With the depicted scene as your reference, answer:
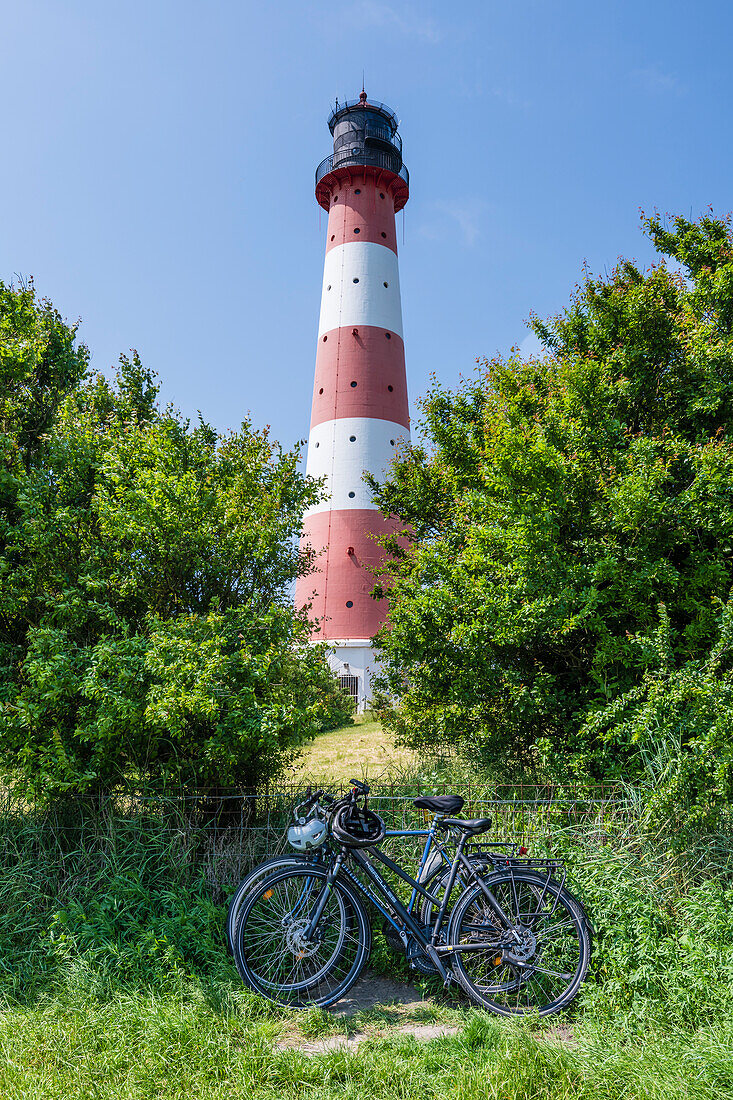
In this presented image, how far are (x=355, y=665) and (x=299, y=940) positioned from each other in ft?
53.8

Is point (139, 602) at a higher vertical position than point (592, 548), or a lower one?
lower

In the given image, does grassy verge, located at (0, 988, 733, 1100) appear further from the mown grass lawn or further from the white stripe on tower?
the white stripe on tower

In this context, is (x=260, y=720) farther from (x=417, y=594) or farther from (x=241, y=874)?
(x=417, y=594)

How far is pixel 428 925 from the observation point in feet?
13.0

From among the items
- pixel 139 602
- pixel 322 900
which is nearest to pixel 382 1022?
pixel 322 900

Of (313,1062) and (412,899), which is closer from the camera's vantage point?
(313,1062)

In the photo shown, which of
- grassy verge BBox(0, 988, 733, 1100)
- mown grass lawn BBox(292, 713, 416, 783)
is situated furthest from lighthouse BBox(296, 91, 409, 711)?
grassy verge BBox(0, 988, 733, 1100)

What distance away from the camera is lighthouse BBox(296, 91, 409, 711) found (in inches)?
779

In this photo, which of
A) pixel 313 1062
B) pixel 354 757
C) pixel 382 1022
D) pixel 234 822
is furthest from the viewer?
pixel 354 757

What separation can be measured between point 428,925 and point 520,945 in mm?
563

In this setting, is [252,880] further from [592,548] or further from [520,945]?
[592,548]

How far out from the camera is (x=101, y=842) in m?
4.79

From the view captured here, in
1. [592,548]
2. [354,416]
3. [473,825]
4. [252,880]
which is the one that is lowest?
[252,880]

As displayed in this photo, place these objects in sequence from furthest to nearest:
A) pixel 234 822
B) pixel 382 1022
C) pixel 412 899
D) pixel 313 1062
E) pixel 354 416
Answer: pixel 354 416
pixel 234 822
pixel 412 899
pixel 382 1022
pixel 313 1062
